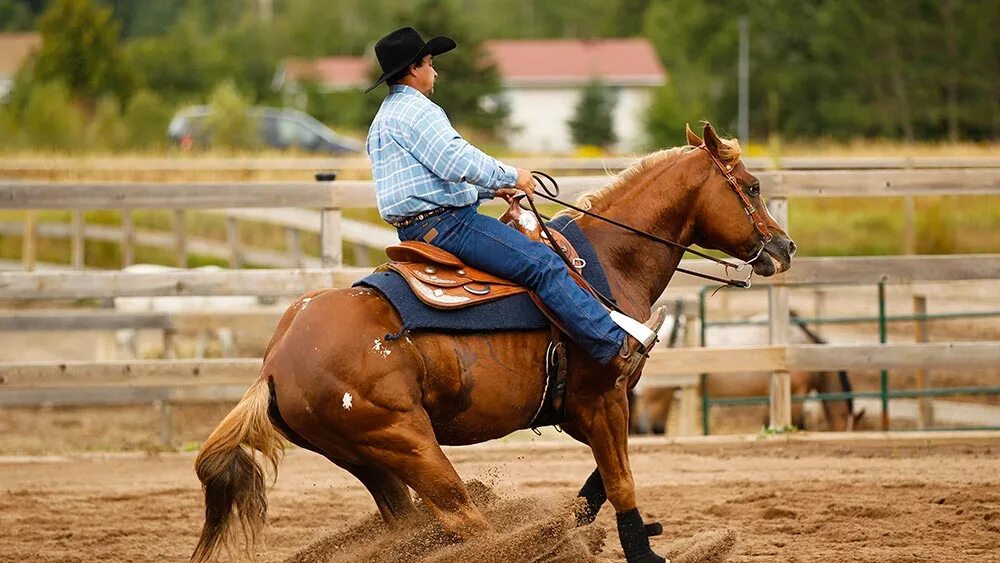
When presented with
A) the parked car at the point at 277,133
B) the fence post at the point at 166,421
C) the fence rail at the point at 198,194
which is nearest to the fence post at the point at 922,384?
the fence rail at the point at 198,194

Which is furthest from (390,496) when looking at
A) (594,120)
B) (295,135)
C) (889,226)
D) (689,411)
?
(594,120)

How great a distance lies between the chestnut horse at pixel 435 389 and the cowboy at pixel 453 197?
21 centimetres

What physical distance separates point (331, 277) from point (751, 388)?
4.46 m

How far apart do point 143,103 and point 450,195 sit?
98.4 feet

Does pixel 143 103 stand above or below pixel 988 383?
above

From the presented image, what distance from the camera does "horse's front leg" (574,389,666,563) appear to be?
17.6ft

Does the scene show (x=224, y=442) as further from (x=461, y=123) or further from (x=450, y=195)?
(x=461, y=123)

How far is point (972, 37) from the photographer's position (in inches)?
1727

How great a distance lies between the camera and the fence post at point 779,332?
8617 millimetres

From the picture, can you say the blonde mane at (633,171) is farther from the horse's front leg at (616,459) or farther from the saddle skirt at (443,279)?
the horse's front leg at (616,459)

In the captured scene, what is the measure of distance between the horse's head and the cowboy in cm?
74

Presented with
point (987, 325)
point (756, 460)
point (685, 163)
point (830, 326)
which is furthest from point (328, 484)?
point (987, 325)

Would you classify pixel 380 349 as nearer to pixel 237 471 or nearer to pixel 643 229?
pixel 237 471

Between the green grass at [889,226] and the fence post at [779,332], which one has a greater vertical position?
the green grass at [889,226]
